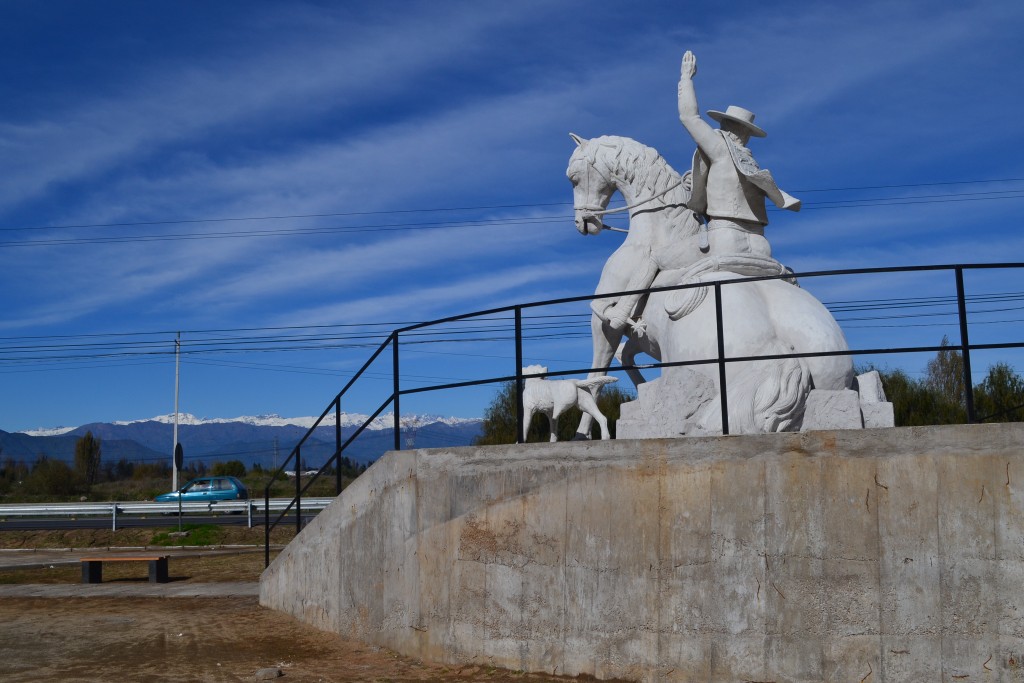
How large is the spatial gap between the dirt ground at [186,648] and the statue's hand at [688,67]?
6.11m

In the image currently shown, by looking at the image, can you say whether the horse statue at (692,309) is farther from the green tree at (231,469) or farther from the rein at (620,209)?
the green tree at (231,469)

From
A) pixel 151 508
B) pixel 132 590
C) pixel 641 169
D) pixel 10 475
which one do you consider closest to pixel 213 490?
pixel 151 508

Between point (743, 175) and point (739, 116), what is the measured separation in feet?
2.39

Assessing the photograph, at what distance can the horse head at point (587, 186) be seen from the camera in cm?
1185

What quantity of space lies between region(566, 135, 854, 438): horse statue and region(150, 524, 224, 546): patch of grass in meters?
14.7

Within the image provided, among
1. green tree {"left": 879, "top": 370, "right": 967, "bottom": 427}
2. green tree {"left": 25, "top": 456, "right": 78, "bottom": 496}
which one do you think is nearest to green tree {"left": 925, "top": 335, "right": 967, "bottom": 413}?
green tree {"left": 879, "top": 370, "right": 967, "bottom": 427}

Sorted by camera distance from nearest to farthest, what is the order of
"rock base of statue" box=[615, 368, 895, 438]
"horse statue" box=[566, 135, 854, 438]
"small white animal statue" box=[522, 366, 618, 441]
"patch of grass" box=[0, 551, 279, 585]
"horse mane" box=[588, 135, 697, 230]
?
"rock base of statue" box=[615, 368, 895, 438], "horse statue" box=[566, 135, 854, 438], "horse mane" box=[588, 135, 697, 230], "small white animal statue" box=[522, 366, 618, 441], "patch of grass" box=[0, 551, 279, 585]

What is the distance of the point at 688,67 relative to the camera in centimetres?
1066

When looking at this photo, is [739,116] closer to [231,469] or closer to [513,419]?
[513,419]

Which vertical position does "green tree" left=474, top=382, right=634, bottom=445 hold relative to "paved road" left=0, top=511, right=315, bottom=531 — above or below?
above

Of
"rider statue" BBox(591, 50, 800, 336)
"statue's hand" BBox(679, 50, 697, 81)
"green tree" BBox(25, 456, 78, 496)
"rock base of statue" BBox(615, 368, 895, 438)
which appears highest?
"statue's hand" BBox(679, 50, 697, 81)

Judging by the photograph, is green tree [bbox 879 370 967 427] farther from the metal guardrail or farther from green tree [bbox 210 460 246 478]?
green tree [bbox 210 460 246 478]

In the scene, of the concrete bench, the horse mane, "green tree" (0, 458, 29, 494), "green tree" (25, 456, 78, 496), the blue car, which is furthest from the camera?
"green tree" (0, 458, 29, 494)

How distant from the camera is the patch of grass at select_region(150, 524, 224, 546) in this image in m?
23.5
